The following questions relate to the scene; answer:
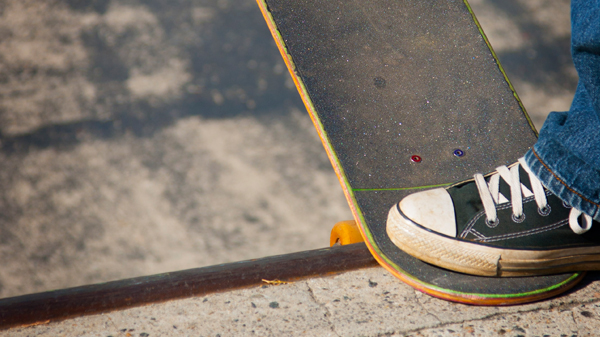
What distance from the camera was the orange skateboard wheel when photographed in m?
1.29

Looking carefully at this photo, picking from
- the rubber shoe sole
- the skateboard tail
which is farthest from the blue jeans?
the skateboard tail

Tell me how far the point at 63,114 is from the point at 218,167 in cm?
103

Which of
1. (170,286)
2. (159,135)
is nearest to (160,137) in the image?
(159,135)

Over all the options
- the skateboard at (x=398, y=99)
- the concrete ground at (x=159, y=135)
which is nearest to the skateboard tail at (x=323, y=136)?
the skateboard at (x=398, y=99)

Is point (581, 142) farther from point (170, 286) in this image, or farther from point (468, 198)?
point (170, 286)

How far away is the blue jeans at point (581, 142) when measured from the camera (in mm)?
917

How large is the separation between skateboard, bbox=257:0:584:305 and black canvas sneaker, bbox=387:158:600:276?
0.12 ft

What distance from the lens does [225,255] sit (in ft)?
6.93

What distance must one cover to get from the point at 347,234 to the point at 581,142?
614mm

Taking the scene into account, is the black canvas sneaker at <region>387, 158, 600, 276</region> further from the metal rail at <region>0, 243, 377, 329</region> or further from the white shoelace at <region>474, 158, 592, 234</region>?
the metal rail at <region>0, 243, 377, 329</region>

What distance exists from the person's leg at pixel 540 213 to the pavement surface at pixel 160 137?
0.16 metres

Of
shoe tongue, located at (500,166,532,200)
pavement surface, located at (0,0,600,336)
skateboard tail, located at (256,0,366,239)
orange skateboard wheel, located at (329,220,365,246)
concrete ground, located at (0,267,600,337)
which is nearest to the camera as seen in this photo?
concrete ground, located at (0,267,600,337)

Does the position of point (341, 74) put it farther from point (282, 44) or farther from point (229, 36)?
point (229, 36)

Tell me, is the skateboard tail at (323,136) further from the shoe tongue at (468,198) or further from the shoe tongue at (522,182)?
the shoe tongue at (522,182)
